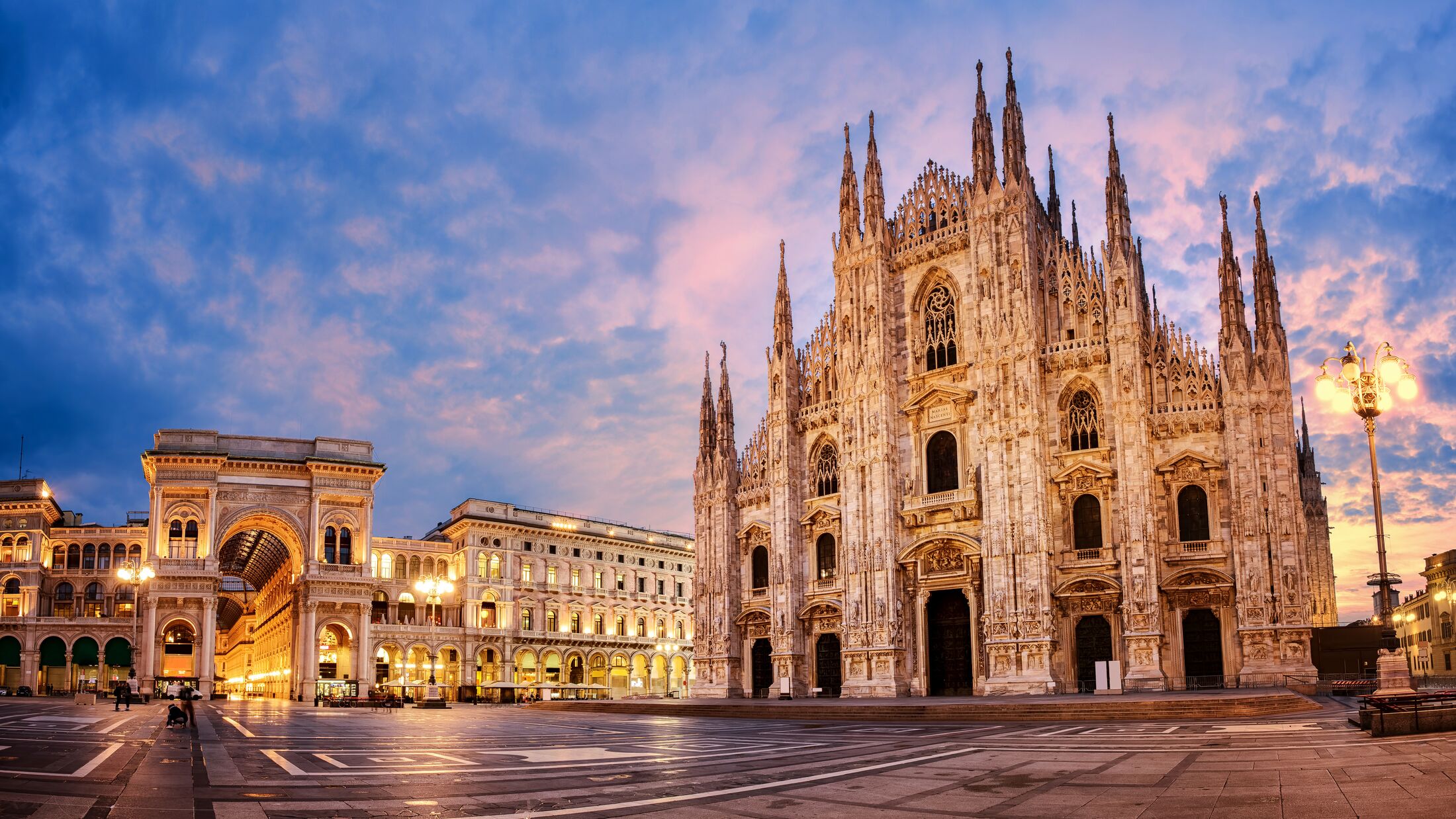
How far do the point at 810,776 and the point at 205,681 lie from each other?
6885 cm

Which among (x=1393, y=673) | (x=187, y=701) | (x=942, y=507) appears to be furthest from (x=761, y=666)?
(x=1393, y=673)

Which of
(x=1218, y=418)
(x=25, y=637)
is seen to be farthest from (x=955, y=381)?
(x=25, y=637)

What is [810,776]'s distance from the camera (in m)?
14.6

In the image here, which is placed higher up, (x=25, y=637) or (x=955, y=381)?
(x=955, y=381)

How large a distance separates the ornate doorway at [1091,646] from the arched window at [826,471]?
13911 millimetres

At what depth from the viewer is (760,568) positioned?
5659 centimetres

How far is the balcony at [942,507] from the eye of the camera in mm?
47469

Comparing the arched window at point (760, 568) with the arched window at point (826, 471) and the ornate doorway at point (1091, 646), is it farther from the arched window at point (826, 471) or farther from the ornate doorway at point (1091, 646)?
the ornate doorway at point (1091, 646)

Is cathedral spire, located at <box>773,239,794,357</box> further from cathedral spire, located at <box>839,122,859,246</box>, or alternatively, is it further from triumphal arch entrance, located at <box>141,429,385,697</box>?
triumphal arch entrance, located at <box>141,429,385,697</box>

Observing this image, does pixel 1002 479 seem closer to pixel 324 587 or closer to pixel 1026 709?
pixel 1026 709

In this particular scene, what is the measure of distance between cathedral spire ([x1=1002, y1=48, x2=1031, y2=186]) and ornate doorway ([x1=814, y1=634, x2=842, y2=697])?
23.6 metres

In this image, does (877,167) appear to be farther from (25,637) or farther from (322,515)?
(25,637)

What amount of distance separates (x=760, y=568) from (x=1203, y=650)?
22368 mm

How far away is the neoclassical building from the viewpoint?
239ft
